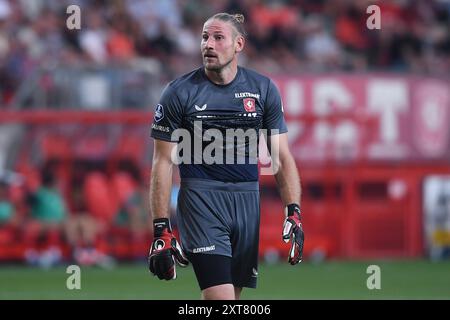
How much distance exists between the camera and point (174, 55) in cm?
2116

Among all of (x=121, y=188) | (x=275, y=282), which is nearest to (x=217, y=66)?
(x=275, y=282)

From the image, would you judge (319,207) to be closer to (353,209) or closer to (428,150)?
(353,209)

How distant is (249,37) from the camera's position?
22.0 m

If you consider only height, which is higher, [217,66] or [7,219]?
[7,219]

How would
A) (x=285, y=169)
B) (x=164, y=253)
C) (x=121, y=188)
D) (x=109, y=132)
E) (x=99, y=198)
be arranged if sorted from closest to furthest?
1. (x=164, y=253)
2. (x=285, y=169)
3. (x=99, y=198)
4. (x=121, y=188)
5. (x=109, y=132)

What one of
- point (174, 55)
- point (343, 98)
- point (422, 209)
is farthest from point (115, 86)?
point (422, 209)

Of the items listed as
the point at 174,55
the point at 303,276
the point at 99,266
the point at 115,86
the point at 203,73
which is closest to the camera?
the point at 203,73

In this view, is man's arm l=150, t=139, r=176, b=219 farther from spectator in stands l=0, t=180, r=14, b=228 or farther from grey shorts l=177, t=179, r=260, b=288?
spectator in stands l=0, t=180, r=14, b=228

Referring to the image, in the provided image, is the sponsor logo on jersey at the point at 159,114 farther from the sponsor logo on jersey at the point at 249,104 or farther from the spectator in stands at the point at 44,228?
the spectator in stands at the point at 44,228

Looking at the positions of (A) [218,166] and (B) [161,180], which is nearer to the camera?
(B) [161,180]

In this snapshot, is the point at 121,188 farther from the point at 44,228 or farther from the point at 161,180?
the point at 161,180

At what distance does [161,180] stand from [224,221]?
0.52 metres

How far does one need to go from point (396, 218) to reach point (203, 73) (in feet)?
35.1

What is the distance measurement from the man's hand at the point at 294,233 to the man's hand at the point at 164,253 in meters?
0.74
